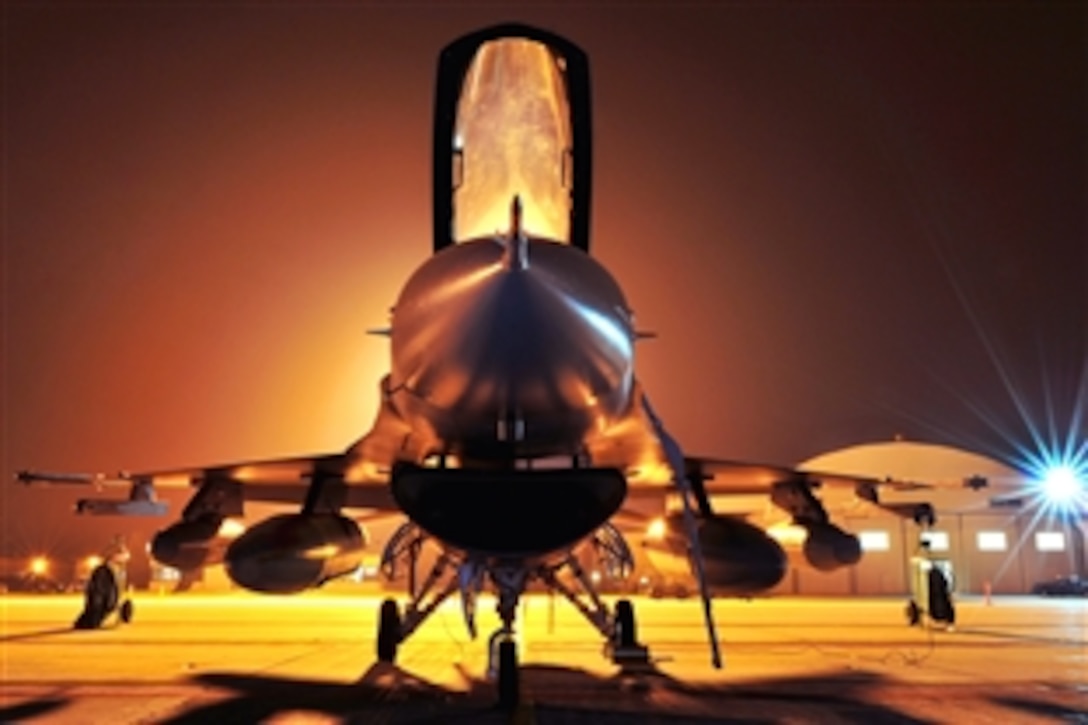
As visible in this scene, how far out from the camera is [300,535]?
774cm

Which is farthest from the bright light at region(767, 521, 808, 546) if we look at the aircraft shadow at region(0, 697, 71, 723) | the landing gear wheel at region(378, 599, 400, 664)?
the aircraft shadow at region(0, 697, 71, 723)

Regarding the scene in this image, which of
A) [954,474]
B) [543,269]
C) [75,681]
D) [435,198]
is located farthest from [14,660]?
[954,474]

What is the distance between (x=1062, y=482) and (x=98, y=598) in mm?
31077

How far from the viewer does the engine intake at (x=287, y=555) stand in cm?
743

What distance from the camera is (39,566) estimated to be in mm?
Answer: 44312

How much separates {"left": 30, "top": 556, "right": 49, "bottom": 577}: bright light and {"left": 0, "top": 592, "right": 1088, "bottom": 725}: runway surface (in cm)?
→ 3299

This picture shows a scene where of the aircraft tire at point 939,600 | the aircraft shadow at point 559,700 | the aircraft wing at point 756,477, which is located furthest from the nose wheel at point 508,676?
the aircraft tire at point 939,600

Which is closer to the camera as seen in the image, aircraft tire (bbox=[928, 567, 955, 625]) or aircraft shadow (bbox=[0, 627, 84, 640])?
aircraft shadow (bbox=[0, 627, 84, 640])

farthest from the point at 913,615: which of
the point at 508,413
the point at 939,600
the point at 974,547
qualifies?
the point at 974,547

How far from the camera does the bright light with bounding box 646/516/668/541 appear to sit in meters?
8.28

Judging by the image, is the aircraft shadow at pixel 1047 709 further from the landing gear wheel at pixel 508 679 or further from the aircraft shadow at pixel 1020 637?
the aircraft shadow at pixel 1020 637

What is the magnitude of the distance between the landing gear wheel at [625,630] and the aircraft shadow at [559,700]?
3.57 feet

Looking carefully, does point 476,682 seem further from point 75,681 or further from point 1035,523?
point 1035,523

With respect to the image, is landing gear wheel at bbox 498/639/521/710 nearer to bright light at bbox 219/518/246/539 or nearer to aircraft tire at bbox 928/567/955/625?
bright light at bbox 219/518/246/539
